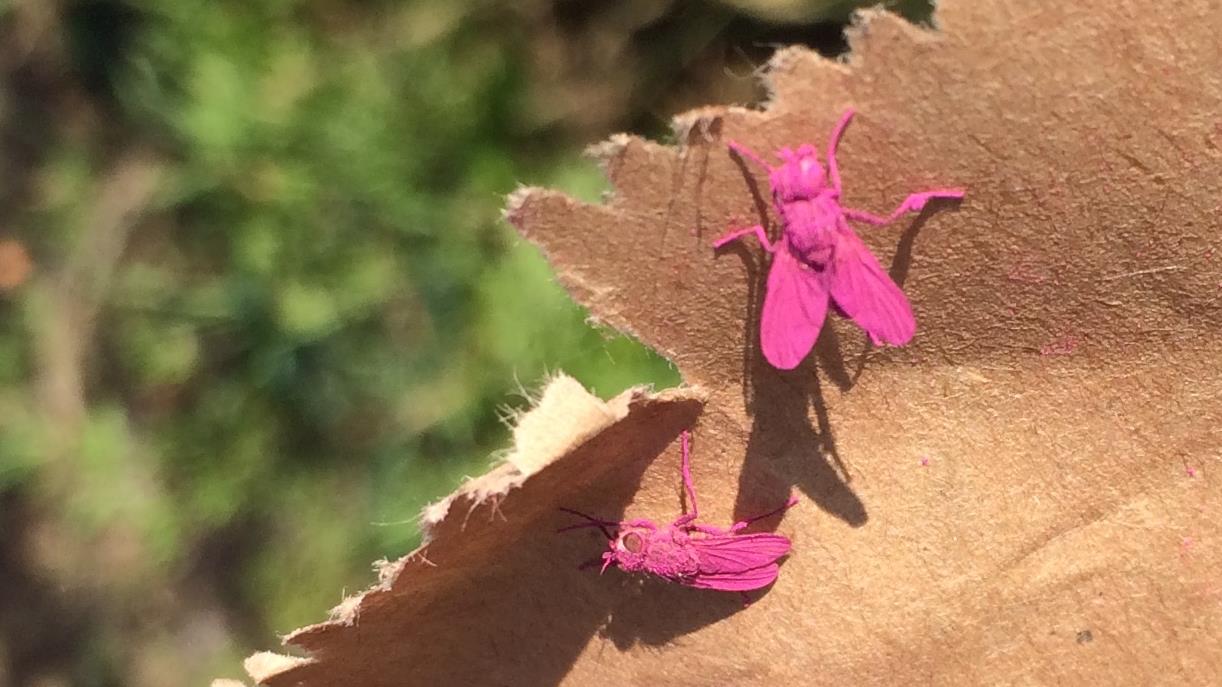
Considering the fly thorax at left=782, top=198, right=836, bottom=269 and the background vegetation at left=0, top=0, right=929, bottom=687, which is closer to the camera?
the fly thorax at left=782, top=198, right=836, bottom=269

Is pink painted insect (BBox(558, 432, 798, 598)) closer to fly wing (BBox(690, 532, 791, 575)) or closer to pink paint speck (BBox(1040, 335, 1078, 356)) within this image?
fly wing (BBox(690, 532, 791, 575))

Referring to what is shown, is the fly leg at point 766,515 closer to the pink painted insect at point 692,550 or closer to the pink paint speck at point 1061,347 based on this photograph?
the pink painted insect at point 692,550

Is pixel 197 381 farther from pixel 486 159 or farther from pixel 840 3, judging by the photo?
pixel 840 3

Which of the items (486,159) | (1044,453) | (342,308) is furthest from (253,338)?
(1044,453)

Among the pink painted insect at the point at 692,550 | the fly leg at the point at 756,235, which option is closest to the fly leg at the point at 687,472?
the pink painted insect at the point at 692,550

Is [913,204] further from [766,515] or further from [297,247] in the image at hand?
[297,247]

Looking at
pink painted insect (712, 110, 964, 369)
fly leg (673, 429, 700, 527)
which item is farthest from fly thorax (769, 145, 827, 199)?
fly leg (673, 429, 700, 527)
